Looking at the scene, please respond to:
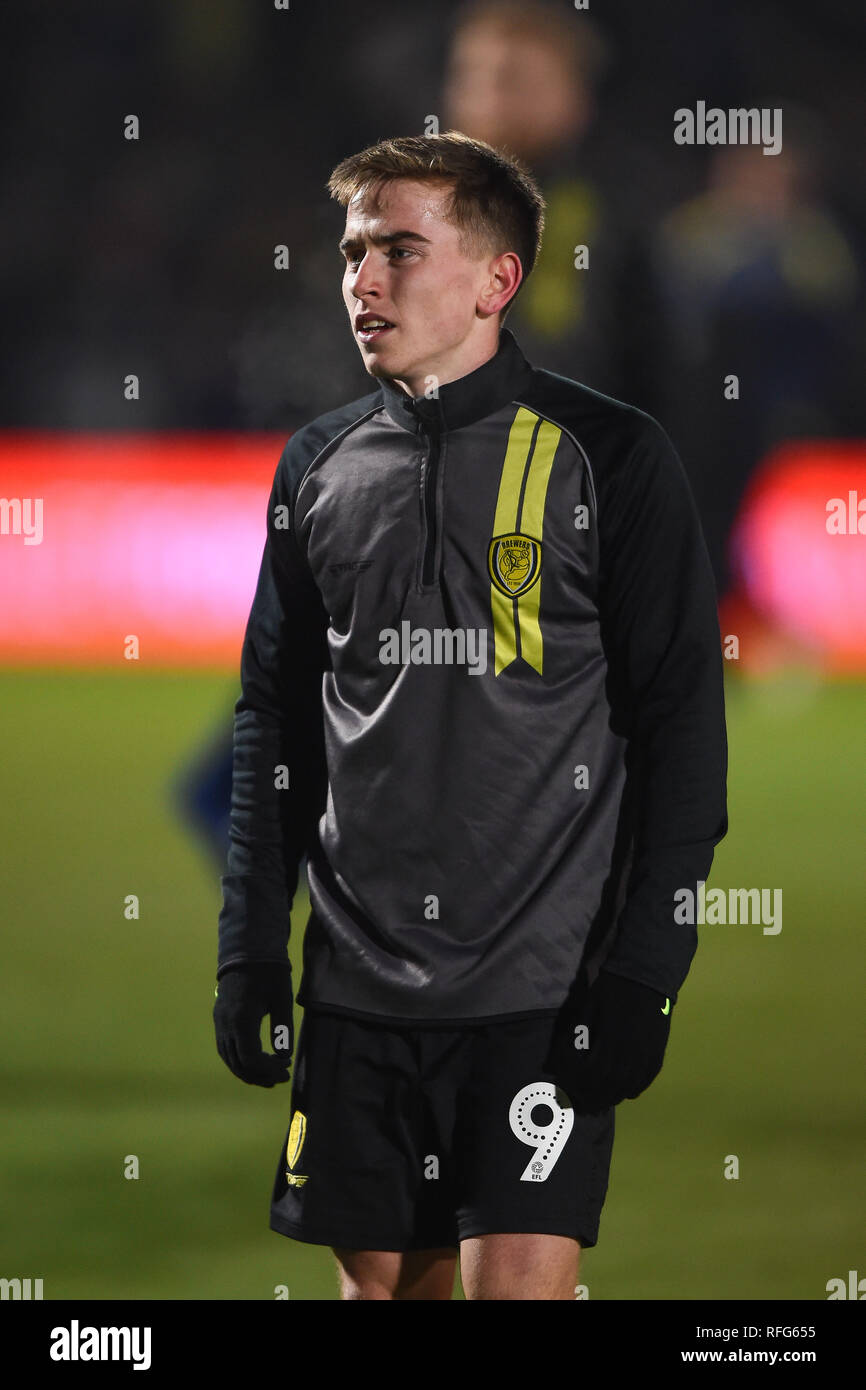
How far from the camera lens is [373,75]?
3568 mm

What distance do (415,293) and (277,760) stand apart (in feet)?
1.93

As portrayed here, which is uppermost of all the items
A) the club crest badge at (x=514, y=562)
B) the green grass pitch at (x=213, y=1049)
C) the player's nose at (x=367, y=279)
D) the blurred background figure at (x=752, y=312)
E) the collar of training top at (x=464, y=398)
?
the blurred background figure at (x=752, y=312)

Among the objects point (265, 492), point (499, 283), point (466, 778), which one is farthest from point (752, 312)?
point (466, 778)

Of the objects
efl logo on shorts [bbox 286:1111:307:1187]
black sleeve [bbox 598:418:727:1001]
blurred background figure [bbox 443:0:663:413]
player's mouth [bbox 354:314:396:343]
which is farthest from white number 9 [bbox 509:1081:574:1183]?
blurred background figure [bbox 443:0:663:413]

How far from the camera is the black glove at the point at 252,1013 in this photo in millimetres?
1966

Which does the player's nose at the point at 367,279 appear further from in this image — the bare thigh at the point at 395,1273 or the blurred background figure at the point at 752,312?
the blurred background figure at the point at 752,312

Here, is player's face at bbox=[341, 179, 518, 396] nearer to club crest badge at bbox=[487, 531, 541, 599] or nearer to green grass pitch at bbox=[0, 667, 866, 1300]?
club crest badge at bbox=[487, 531, 541, 599]

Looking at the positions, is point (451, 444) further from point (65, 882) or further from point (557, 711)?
point (65, 882)

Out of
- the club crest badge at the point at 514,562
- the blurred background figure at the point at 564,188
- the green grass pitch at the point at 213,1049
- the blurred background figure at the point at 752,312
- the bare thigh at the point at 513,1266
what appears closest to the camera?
the bare thigh at the point at 513,1266

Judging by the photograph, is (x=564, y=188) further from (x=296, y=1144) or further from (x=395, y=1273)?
(x=395, y=1273)

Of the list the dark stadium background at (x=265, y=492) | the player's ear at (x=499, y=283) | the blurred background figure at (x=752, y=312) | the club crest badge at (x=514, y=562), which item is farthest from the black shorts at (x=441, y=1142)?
the blurred background figure at (x=752, y=312)

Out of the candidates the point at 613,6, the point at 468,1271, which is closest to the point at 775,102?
the point at 613,6

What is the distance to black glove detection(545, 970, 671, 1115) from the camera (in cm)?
177

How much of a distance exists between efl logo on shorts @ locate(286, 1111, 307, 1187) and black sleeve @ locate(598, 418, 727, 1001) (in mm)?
412
